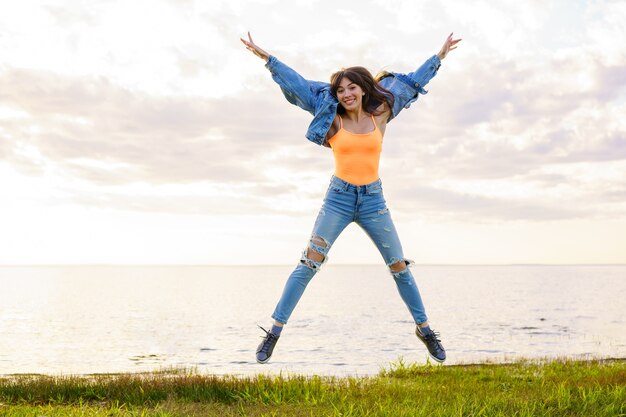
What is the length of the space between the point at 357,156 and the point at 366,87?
947 mm

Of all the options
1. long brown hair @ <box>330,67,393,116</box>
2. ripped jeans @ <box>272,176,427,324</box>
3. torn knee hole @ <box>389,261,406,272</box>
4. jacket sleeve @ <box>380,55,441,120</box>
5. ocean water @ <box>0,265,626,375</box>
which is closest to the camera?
ripped jeans @ <box>272,176,427,324</box>

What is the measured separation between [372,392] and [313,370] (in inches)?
559

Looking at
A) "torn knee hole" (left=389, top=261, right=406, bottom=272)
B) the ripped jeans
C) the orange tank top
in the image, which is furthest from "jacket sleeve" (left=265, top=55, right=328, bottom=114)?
"torn knee hole" (left=389, top=261, right=406, bottom=272)

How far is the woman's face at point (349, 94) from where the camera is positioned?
7855 millimetres

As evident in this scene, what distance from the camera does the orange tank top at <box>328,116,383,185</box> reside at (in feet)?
25.2

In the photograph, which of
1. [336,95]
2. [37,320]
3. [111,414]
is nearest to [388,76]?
[336,95]

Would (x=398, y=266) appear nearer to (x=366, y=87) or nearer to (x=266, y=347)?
(x=266, y=347)

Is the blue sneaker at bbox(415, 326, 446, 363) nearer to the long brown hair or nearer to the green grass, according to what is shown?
the green grass

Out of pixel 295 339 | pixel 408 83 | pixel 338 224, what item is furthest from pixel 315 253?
pixel 295 339

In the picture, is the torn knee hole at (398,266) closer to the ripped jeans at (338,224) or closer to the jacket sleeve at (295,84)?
the ripped jeans at (338,224)

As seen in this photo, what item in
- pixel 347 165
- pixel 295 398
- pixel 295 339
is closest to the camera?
pixel 347 165

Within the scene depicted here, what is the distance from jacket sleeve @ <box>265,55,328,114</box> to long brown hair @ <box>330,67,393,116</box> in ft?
0.93

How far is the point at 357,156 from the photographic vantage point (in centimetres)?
769

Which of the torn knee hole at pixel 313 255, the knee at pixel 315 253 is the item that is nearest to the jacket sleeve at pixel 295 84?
the knee at pixel 315 253
